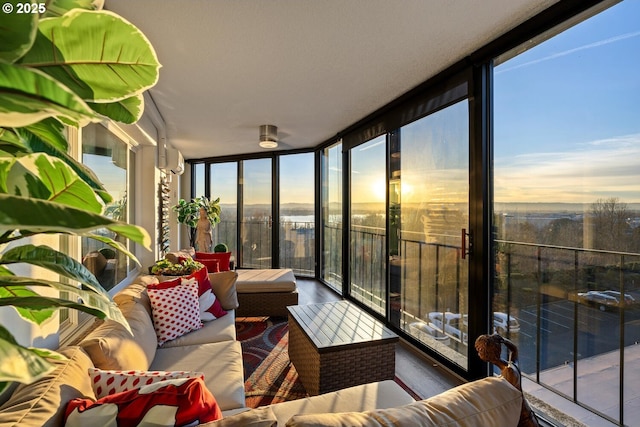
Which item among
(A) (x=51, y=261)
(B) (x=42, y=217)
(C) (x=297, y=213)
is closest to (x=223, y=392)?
(A) (x=51, y=261)

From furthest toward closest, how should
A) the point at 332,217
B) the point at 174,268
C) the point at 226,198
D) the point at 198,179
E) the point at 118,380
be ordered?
1. the point at 198,179
2. the point at 226,198
3. the point at 332,217
4. the point at 174,268
5. the point at 118,380

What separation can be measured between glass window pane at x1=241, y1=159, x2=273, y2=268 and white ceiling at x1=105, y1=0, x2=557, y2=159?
255 cm

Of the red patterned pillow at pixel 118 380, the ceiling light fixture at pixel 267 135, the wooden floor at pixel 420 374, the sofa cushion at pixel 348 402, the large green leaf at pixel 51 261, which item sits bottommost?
the wooden floor at pixel 420 374

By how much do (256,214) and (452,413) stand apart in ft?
18.7

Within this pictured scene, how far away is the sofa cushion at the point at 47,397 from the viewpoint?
905 millimetres

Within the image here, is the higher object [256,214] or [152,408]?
[256,214]

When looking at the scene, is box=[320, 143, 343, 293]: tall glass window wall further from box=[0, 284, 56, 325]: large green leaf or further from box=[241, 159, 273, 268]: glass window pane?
box=[0, 284, 56, 325]: large green leaf

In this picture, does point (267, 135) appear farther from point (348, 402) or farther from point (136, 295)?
point (348, 402)

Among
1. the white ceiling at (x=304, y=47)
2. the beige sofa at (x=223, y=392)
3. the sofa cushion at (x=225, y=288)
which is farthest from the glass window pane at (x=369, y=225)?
the beige sofa at (x=223, y=392)

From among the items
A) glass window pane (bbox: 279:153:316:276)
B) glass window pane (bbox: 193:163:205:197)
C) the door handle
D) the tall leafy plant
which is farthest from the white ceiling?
glass window pane (bbox: 193:163:205:197)

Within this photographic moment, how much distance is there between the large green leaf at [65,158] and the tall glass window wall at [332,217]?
4.55 m

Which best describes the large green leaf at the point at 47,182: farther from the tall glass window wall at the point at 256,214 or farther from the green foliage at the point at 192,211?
the tall glass window wall at the point at 256,214

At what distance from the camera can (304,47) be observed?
2207mm

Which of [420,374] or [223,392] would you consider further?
[420,374]
